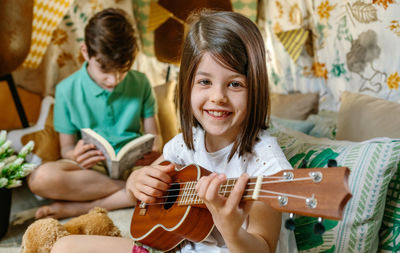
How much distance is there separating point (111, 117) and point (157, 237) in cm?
92

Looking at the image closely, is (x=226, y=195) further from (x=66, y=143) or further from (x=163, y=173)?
(x=66, y=143)

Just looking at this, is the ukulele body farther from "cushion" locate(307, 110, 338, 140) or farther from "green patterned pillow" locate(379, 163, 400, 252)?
"cushion" locate(307, 110, 338, 140)

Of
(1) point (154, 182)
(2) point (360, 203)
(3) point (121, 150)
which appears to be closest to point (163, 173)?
(1) point (154, 182)

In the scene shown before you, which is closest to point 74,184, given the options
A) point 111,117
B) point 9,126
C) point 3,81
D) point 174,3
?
point 111,117

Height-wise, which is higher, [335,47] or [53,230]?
[335,47]

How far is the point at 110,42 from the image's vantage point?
1549 mm

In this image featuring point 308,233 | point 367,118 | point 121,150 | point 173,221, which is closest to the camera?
point 173,221

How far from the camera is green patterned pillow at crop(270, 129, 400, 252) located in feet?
2.94

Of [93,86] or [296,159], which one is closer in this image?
[296,159]

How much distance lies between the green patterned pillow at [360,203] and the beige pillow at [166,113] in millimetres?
1174

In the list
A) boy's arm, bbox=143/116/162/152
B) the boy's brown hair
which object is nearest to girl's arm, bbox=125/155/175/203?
the boy's brown hair

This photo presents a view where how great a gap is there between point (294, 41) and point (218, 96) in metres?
1.15

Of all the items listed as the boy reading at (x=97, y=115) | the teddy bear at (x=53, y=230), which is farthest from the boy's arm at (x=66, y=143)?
the teddy bear at (x=53, y=230)

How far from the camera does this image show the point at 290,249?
91 cm
